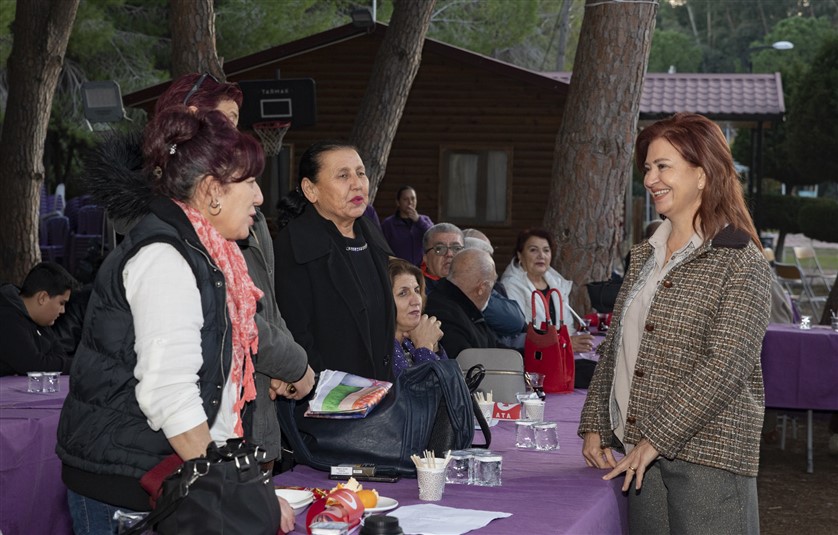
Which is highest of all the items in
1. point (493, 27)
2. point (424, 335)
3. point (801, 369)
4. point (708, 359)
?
point (493, 27)

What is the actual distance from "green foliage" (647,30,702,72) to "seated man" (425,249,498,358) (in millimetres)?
65580

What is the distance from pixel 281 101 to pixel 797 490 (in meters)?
5.39

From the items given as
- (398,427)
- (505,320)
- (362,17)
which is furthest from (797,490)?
(362,17)

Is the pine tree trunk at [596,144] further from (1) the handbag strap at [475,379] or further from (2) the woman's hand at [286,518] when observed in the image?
(2) the woman's hand at [286,518]

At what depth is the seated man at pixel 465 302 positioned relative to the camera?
→ 5.73 metres

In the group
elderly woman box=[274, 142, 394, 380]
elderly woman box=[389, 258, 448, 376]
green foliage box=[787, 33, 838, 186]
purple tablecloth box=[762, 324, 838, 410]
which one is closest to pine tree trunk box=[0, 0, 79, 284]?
purple tablecloth box=[762, 324, 838, 410]

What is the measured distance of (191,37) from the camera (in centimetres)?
930

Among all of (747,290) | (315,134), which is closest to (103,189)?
(747,290)

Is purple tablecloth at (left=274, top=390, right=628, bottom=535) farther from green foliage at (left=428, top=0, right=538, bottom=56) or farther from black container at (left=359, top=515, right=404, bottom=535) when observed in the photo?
green foliage at (left=428, top=0, right=538, bottom=56)

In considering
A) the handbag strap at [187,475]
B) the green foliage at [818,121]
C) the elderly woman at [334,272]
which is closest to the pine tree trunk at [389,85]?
the elderly woman at [334,272]

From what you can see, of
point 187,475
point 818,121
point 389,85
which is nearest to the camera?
point 187,475

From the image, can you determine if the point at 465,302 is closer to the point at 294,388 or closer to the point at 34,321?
the point at 34,321

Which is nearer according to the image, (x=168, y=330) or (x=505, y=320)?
(x=168, y=330)

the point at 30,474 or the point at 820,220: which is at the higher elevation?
the point at 820,220
